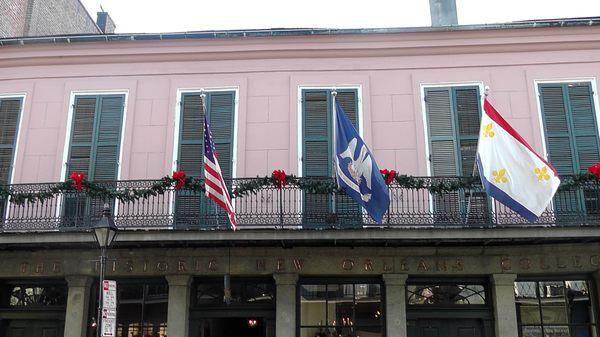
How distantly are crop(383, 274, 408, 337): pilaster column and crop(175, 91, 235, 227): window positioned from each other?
346cm

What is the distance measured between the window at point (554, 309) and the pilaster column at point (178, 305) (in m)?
6.28

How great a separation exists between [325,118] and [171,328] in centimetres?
504

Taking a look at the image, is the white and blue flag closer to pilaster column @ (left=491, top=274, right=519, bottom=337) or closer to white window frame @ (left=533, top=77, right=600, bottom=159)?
pilaster column @ (left=491, top=274, right=519, bottom=337)

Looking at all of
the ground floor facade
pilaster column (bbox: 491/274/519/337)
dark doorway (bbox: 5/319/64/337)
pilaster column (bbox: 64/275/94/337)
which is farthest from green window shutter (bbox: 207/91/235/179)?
pilaster column (bbox: 491/274/519/337)

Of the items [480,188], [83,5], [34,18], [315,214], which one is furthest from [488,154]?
[83,5]

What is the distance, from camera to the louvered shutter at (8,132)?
1315 cm

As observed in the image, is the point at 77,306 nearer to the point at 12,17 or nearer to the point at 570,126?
the point at 12,17

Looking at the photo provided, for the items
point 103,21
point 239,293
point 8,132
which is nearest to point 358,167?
point 239,293

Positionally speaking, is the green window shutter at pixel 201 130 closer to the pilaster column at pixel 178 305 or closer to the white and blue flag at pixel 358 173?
the pilaster column at pixel 178 305

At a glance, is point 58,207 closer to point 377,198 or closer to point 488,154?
point 377,198

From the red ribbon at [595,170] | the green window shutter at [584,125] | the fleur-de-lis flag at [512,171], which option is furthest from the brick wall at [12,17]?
the red ribbon at [595,170]

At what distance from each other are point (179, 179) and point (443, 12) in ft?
24.3

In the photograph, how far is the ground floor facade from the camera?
11945 mm

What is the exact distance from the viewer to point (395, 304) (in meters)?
11.9
